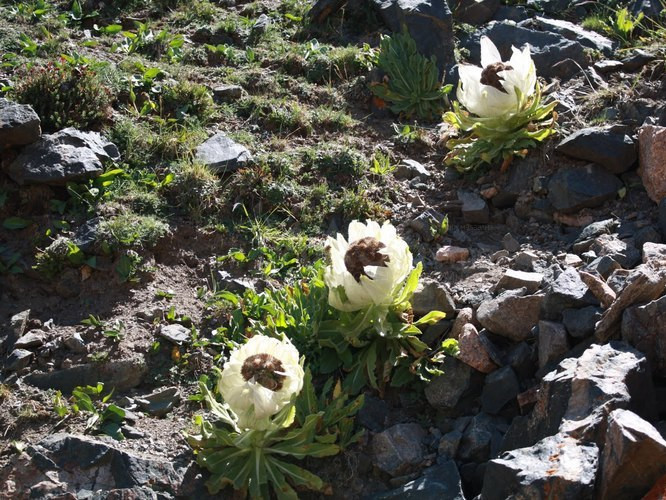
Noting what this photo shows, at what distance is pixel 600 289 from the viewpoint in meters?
4.66

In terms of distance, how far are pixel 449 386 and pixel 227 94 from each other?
11.9ft

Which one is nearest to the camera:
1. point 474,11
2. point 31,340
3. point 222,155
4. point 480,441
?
point 480,441

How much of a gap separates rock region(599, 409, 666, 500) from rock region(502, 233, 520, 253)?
2381 mm

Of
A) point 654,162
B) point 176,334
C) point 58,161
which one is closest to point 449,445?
point 176,334

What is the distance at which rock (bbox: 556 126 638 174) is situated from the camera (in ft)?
19.7

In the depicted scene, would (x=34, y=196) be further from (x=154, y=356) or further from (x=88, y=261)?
(x=154, y=356)

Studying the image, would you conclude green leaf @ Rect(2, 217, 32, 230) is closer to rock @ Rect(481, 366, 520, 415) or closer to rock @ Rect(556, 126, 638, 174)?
rock @ Rect(481, 366, 520, 415)

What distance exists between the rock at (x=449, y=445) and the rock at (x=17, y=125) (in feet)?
11.9

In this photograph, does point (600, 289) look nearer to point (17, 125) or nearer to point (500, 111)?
point (500, 111)

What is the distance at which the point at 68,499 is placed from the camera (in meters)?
4.54

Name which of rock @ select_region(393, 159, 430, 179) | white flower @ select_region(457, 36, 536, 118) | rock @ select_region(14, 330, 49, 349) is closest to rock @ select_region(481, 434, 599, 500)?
white flower @ select_region(457, 36, 536, 118)

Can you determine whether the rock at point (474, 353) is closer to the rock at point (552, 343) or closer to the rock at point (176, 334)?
the rock at point (552, 343)

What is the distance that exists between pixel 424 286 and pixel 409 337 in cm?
39

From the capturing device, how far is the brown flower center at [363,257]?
4801 millimetres
